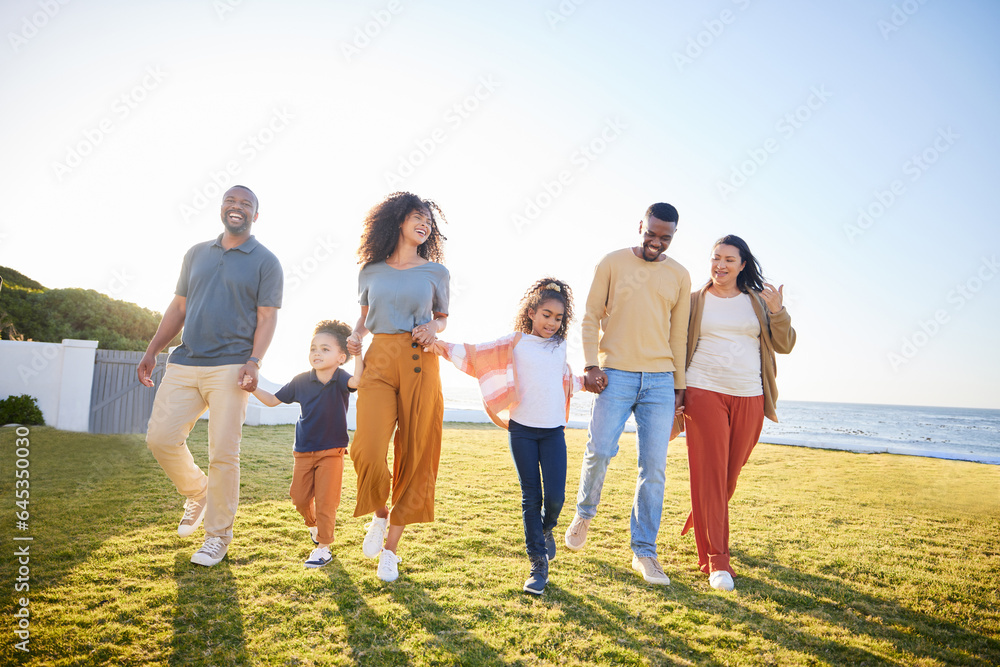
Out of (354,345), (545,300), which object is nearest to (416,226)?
(354,345)

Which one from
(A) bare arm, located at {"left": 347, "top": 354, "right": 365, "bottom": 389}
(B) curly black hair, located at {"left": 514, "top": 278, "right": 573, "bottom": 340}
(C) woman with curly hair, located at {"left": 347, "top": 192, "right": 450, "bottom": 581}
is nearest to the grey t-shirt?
(C) woman with curly hair, located at {"left": 347, "top": 192, "right": 450, "bottom": 581}

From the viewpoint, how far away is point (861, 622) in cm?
299

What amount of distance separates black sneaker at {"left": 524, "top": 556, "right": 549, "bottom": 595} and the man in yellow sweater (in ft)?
2.28

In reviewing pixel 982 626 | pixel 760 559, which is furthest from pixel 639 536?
pixel 982 626

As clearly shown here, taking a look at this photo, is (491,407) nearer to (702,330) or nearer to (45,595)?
(702,330)

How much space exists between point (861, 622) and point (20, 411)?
12879mm

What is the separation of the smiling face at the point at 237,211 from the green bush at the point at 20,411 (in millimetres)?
9412

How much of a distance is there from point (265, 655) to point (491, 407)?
196 centimetres

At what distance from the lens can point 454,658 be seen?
236cm

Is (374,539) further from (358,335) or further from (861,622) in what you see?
(861,622)

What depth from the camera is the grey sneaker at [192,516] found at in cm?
391

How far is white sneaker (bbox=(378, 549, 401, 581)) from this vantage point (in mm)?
3275

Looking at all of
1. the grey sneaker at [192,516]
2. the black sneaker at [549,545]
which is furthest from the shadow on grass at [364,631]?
the grey sneaker at [192,516]

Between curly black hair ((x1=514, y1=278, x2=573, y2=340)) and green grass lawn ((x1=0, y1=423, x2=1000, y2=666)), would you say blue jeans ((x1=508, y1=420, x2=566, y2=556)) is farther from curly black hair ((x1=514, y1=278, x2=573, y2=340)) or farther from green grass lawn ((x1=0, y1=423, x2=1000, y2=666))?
curly black hair ((x1=514, y1=278, x2=573, y2=340))
